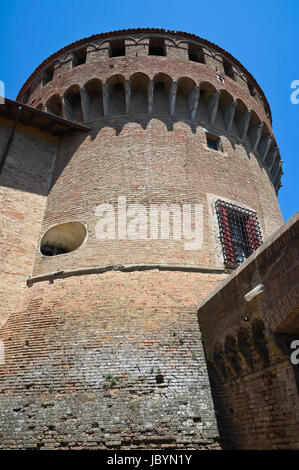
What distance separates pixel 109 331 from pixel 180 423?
1.96 metres

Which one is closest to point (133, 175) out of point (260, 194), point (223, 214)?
point (223, 214)

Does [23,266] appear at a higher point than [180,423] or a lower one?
higher

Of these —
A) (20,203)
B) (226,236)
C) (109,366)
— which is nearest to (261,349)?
(109,366)

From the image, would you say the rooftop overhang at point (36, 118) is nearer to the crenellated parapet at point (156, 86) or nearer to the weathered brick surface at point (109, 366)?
the crenellated parapet at point (156, 86)

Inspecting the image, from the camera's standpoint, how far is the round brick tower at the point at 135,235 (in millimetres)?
5301

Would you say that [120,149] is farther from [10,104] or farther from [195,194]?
[10,104]

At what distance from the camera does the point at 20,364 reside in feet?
19.9

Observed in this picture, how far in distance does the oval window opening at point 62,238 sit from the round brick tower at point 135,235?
0.04 meters

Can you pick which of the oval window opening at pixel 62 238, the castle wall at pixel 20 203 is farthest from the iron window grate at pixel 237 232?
the castle wall at pixel 20 203

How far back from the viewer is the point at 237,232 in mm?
8938
